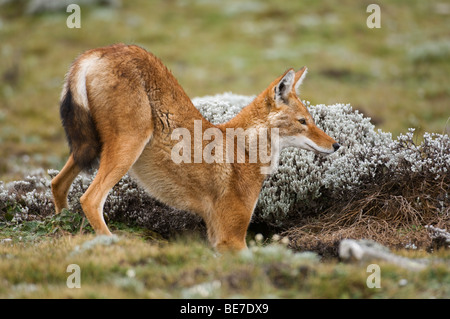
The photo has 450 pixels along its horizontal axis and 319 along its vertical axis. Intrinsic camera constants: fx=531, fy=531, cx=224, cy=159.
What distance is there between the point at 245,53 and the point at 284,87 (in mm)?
17223

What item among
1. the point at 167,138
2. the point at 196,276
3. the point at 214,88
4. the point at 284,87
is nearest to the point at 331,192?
Result: the point at 284,87

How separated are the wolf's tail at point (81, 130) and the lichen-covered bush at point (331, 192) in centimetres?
132

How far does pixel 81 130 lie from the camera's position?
564 centimetres

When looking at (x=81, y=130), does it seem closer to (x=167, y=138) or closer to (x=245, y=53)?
(x=167, y=138)

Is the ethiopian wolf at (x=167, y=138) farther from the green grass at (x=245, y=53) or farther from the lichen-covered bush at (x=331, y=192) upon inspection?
the green grass at (x=245, y=53)

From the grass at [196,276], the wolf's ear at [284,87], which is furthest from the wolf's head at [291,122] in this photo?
the grass at [196,276]

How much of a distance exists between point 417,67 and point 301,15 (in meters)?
7.61

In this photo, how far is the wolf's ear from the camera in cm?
600

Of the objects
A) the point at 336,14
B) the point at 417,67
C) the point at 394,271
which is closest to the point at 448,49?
the point at 417,67

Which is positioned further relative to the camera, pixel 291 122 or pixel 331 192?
pixel 331 192

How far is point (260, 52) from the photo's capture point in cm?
2278

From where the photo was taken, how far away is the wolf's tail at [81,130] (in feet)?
18.5
